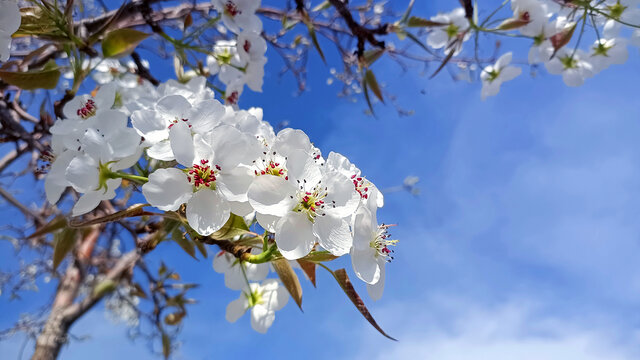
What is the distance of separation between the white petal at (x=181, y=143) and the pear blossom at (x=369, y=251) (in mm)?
187

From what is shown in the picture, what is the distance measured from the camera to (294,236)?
424 millimetres

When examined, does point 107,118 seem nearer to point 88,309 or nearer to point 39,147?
point 39,147

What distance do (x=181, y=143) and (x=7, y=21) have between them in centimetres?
30

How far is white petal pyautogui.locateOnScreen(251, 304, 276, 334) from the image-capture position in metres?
0.73

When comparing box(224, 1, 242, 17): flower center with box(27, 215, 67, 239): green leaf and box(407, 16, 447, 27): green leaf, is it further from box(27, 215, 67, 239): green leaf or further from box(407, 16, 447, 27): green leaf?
box(27, 215, 67, 239): green leaf

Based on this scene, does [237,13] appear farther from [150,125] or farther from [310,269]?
[310,269]

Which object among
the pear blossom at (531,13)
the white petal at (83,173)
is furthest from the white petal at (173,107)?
the pear blossom at (531,13)

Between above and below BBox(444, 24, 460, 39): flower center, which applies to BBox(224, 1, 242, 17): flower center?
above

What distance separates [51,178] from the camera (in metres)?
0.51

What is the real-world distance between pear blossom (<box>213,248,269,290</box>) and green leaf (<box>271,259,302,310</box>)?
220mm

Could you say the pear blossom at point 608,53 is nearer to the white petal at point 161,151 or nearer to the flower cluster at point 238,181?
the flower cluster at point 238,181

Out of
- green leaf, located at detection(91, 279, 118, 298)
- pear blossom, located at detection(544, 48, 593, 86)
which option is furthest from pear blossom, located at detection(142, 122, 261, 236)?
green leaf, located at detection(91, 279, 118, 298)

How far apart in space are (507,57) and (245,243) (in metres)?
1.06

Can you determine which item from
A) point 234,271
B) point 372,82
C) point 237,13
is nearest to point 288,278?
point 234,271
